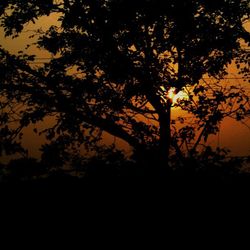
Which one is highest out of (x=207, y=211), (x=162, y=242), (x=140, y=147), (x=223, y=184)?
(x=140, y=147)

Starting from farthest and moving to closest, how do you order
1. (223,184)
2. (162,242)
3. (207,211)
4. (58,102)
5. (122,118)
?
1. (122,118)
2. (58,102)
3. (223,184)
4. (207,211)
5. (162,242)

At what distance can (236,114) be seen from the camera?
15.2 m

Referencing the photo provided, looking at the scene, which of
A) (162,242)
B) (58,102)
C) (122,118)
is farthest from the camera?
(122,118)

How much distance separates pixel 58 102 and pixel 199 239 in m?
5.84

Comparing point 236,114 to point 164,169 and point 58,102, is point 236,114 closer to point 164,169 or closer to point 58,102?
point 164,169

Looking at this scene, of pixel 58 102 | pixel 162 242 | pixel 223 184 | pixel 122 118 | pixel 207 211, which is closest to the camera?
pixel 162 242

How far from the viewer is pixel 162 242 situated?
10.4 m

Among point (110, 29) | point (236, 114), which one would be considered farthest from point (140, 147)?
point (110, 29)

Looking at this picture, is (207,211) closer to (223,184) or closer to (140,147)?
(223,184)

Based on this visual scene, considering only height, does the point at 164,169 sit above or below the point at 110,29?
below

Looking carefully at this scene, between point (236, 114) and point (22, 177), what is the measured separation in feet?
24.2

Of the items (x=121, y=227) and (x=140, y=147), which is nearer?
(x=121, y=227)

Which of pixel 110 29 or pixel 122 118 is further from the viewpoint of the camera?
pixel 122 118

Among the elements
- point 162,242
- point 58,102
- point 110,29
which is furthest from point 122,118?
point 162,242
